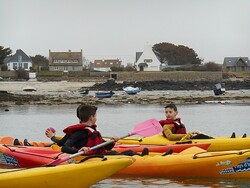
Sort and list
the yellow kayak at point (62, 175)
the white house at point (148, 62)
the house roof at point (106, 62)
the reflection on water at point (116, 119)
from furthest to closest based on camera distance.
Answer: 1. the house roof at point (106, 62)
2. the white house at point (148, 62)
3. the reflection on water at point (116, 119)
4. the yellow kayak at point (62, 175)

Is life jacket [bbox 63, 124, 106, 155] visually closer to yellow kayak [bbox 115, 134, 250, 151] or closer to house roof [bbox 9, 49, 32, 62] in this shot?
yellow kayak [bbox 115, 134, 250, 151]

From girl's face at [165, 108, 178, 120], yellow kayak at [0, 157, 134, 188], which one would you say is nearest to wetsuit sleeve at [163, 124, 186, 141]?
girl's face at [165, 108, 178, 120]

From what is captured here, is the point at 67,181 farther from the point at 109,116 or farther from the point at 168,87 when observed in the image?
the point at 168,87

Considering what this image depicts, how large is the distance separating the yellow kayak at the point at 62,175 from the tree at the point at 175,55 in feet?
366

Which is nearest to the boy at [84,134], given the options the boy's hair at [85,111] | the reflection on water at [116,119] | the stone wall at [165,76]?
the boy's hair at [85,111]

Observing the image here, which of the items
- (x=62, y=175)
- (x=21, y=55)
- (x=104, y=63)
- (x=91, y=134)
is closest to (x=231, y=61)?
(x=104, y=63)

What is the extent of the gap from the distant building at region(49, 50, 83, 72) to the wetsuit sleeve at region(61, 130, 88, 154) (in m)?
102

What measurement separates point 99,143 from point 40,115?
925 inches

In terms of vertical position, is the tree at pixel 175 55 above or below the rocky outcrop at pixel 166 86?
above

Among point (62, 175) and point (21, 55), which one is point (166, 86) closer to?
point (21, 55)

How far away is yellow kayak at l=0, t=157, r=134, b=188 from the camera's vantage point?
903 cm

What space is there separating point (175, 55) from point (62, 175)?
112 metres

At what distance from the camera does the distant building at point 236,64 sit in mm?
115625

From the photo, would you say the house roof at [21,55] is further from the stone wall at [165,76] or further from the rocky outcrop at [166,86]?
the rocky outcrop at [166,86]
